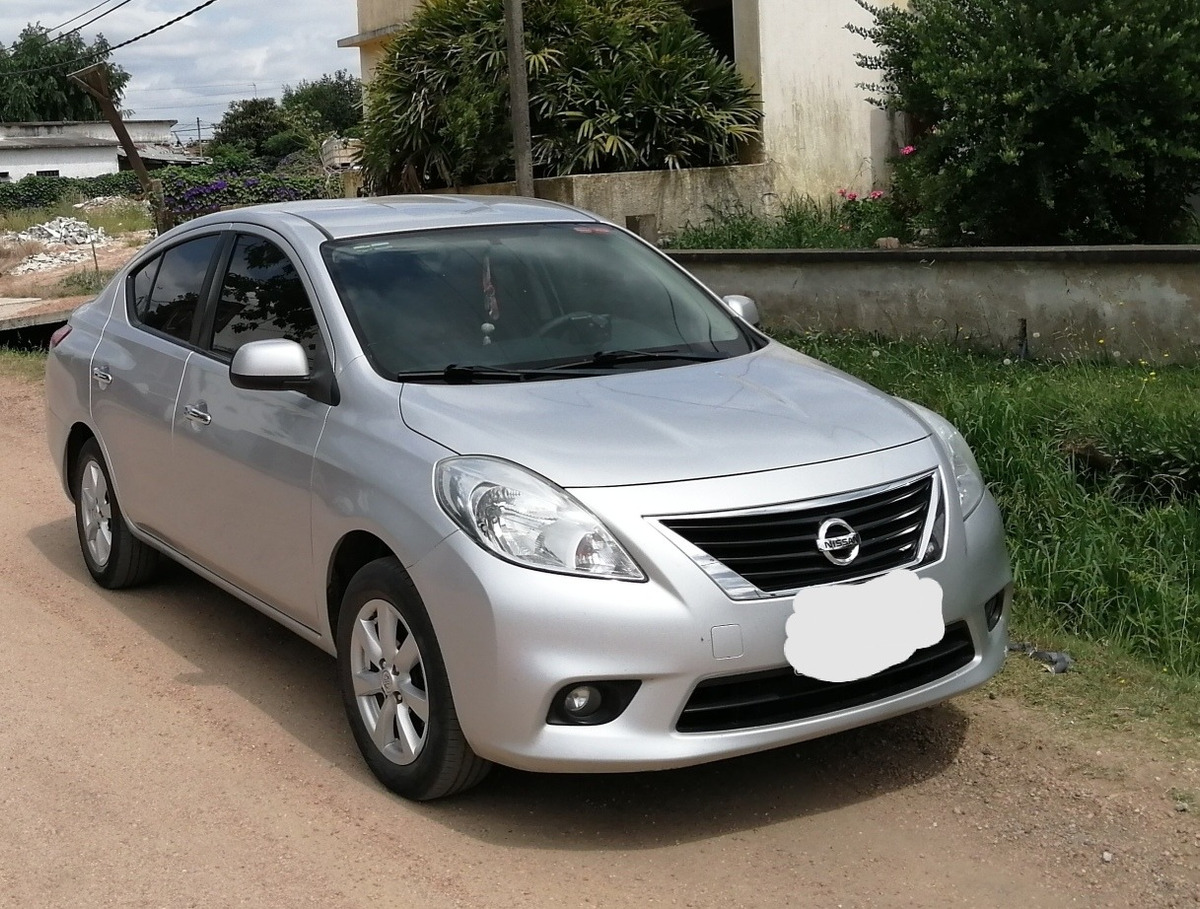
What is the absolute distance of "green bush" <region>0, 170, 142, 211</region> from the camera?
53.7m

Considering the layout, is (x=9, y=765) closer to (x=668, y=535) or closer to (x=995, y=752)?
(x=668, y=535)

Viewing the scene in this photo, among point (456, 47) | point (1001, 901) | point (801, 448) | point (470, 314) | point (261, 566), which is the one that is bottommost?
point (1001, 901)

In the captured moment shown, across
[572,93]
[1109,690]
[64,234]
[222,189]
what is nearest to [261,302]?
[1109,690]

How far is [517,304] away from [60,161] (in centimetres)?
7201

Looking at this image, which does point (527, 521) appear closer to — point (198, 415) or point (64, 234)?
point (198, 415)

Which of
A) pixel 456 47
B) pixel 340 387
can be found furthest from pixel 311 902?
pixel 456 47

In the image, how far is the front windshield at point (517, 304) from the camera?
464 centimetres

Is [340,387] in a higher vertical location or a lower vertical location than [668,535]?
higher

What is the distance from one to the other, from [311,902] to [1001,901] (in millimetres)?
1670

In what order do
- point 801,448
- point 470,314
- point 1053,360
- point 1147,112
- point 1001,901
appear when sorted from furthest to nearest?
1. point 1147,112
2. point 1053,360
3. point 470,314
4. point 801,448
5. point 1001,901

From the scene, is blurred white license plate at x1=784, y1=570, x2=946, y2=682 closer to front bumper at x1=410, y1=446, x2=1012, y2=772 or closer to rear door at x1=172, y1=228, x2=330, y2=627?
front bumper at x1=410, y1=446, x2=1012, y2=772

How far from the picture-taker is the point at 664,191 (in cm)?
1438

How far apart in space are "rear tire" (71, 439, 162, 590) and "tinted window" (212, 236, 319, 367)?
1190mm

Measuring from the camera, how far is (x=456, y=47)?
1540 cm
